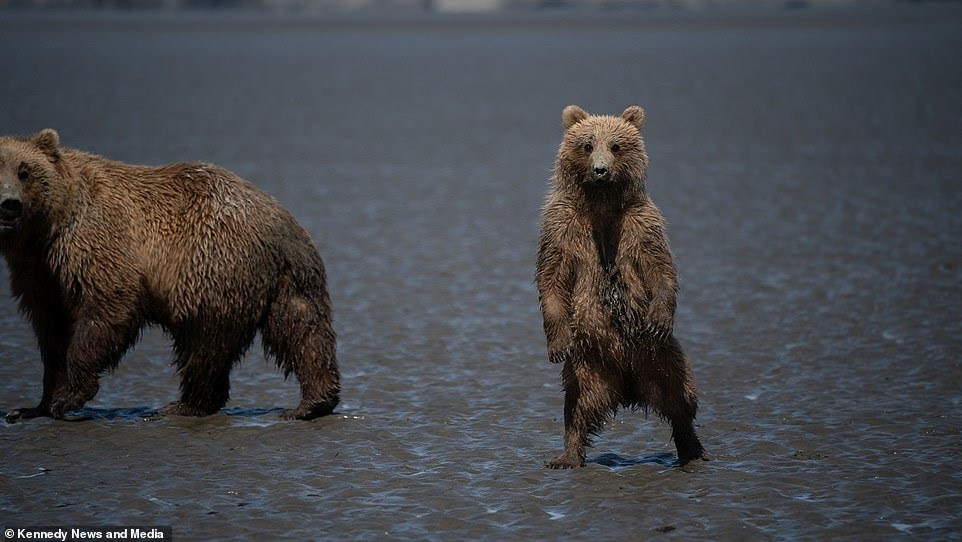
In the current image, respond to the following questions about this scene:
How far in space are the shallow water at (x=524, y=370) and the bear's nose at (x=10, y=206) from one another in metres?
1.19

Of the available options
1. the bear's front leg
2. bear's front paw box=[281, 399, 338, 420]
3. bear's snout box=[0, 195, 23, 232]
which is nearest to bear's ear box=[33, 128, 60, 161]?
bear's snout box=[0, 195, 23, 232]

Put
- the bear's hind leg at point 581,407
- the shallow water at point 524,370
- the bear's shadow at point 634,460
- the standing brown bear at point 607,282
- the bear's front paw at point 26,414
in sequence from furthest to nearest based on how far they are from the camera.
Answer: the bear's front paw at point 26,414 → the bear's shadow at point 634,460 → the bear's hind leg at point 581,407 → the standing brown bear at point 607,282 → the shallow water at point 524,370

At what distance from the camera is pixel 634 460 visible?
25.9ft

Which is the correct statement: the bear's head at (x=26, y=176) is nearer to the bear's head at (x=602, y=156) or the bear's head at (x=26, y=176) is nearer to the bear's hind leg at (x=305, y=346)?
the bear's hind leg at (x=305, y=346)

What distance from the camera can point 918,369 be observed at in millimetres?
9945

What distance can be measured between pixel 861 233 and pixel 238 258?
347 inches

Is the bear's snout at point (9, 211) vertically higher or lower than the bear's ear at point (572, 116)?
lower

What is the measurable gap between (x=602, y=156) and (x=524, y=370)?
3.13 m

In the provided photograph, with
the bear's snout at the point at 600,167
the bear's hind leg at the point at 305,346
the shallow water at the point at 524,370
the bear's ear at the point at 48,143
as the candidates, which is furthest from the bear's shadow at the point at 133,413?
the bear's snout at the point at 600,167

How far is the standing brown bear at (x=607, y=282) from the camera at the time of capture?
742 cm

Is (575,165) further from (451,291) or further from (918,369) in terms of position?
(451,291)

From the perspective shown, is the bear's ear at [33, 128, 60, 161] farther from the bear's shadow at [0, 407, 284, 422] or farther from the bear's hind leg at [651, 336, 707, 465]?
the bear's hind leg at [651, 336, 707, 465]

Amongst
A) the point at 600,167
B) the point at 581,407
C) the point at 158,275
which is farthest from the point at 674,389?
the point at 158,275

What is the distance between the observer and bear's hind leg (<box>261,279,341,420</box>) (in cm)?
876
